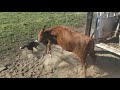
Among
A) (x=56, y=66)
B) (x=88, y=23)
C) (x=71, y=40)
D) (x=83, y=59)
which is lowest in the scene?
(x=56, y=66)

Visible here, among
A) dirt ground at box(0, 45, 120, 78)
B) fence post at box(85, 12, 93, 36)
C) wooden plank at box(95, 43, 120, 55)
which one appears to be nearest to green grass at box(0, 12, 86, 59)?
fence post at box(85, 12, 93, 36)

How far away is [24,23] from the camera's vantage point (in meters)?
7.77

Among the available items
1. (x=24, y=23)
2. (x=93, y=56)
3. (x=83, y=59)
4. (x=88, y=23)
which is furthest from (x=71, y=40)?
(x=24, y=23)

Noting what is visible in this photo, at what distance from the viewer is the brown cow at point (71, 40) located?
6.68m

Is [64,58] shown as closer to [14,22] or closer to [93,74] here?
[93,74]

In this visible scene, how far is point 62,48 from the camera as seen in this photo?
7.04 metres

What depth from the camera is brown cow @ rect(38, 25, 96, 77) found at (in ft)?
21.9

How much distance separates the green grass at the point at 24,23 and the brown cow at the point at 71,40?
1.46ft

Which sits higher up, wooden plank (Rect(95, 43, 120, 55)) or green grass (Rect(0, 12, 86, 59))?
green grass (Rect(0, 12, 86, 59))

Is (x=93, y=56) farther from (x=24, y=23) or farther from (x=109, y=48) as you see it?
(x=24, y=23)

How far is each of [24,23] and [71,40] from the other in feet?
5.48

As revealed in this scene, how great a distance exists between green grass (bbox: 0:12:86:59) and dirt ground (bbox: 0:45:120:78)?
38 centimetres

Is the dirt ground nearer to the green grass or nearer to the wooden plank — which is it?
the wooden plank

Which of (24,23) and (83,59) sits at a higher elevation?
(24,23)
